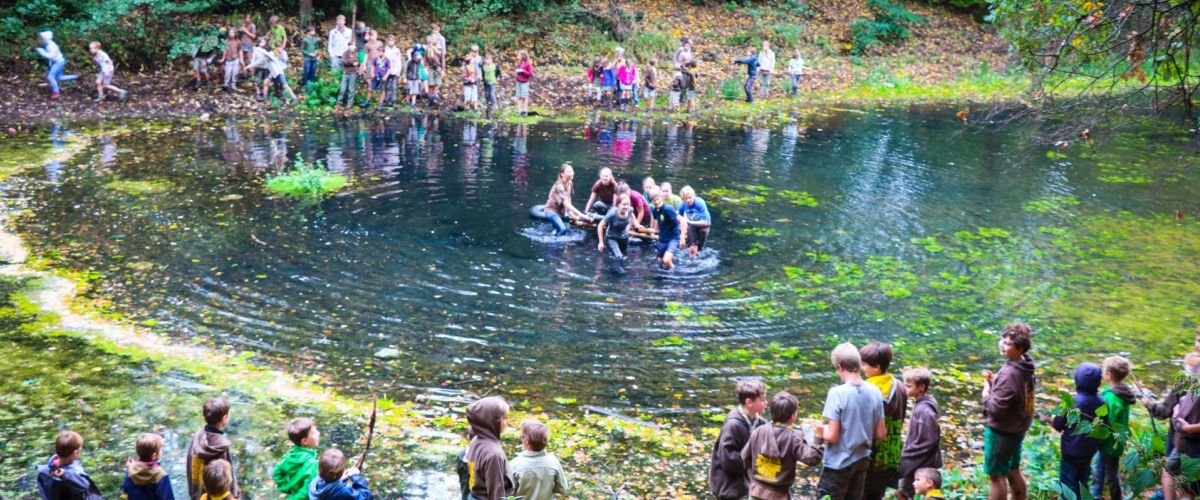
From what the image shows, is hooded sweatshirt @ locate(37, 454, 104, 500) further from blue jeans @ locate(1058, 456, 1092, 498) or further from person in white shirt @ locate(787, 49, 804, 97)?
person in white shirt @ locate(787, 49, 804, 97)

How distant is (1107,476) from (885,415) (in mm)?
2061

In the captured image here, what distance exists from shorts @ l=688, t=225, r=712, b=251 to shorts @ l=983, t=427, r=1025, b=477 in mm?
7970

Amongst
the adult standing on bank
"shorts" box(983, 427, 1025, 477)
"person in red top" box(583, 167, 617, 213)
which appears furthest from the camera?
the adult standing on bank

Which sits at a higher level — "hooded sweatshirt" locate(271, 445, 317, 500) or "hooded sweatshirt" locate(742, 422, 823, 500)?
"hooded sweatshirt" locate(742, 422, 823, 500)

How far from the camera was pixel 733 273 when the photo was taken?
14516 mm

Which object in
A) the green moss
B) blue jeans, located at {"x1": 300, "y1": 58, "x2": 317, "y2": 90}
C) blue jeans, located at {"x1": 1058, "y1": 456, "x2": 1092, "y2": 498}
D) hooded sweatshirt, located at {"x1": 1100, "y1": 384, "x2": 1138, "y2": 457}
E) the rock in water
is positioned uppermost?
blue jeans, located at {"x1": 300, "y1": 58, "x2": 317, "y2": 90}

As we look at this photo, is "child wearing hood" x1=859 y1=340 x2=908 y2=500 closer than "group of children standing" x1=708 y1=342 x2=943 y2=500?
No

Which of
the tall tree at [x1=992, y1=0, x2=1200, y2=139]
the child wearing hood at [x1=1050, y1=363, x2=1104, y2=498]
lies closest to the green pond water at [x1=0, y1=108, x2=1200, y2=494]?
the tall tree at [x1=992, y1=0, x2=1200, y2=139]

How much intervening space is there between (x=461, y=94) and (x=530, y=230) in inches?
520

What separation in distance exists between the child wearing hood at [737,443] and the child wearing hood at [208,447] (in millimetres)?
3423

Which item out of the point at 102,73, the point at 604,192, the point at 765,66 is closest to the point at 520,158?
the point at 604,192

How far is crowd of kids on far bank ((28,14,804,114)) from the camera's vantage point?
25.5m

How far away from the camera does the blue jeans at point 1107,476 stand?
24.8ft

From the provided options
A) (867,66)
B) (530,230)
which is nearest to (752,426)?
(530,230)
